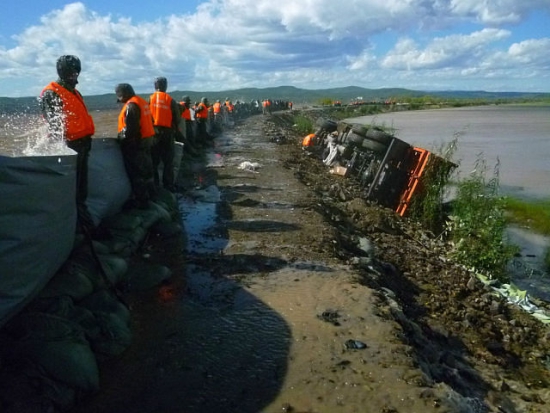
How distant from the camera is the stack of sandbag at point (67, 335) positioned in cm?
273

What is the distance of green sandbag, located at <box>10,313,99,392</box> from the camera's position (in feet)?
9.23

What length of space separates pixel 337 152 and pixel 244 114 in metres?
27.2

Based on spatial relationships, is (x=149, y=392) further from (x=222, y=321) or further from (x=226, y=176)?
(x=226, y=176)

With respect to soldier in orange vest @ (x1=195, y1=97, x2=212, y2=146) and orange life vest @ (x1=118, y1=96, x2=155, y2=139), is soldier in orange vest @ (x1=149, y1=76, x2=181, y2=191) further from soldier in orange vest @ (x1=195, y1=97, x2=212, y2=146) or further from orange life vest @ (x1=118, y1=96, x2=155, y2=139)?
soldier in orange vest @ (x1=195, y1=97, x2=212, y2=146)

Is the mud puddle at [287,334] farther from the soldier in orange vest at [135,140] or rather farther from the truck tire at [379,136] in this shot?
the truck tire at [379,136]

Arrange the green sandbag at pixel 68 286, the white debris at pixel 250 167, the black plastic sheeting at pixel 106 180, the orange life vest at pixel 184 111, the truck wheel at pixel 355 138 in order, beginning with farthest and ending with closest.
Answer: the orange life vest at pixel 184 111, the white debris at pixel 250 167, the truck wheel at pixel 355 138, the black plastic sheeting at pixel 106 180, the green sandbag at pixel 68 286

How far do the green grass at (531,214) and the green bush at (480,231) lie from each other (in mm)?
2261

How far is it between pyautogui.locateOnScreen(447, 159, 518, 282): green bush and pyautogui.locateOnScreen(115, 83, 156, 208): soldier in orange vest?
430 cm

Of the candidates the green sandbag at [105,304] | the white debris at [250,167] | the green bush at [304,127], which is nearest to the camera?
the green sandbag at [105,304]

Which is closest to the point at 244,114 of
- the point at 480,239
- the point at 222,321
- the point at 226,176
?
the point at 226,176

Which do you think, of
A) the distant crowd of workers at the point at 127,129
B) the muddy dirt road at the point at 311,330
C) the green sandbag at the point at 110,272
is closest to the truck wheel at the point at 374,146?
the muddy dirt road at the point at 311,330

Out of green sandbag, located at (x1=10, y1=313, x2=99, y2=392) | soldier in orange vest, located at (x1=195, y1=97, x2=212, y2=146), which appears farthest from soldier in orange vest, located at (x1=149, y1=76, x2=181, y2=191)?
soldier in orange vest, located at (x1=195, y1=97, x2=212, y2=146)

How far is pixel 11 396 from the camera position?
2.64 metres

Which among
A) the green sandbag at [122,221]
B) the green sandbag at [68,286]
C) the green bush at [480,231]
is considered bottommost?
the green bush at [480,231]
